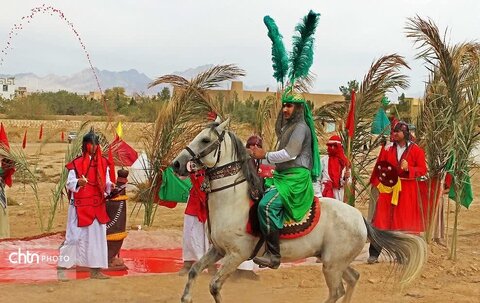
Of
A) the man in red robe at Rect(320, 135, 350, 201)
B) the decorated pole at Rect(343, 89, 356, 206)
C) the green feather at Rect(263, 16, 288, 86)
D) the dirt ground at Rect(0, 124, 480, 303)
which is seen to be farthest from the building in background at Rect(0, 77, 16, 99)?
the green feather at Rect(263, 16, 288, 86)

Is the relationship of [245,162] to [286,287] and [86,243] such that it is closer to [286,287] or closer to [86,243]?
[286,287]

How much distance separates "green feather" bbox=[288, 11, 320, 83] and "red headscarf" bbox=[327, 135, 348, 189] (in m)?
3.78

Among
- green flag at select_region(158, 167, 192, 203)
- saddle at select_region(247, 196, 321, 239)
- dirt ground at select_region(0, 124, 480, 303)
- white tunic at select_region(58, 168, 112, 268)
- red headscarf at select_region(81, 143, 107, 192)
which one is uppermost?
red headscarf at select_region(81, 143, 107, 192)

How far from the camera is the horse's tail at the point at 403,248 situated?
7.48 meters

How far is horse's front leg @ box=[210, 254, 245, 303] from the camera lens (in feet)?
21.7

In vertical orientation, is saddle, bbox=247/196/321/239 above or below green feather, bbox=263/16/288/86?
below

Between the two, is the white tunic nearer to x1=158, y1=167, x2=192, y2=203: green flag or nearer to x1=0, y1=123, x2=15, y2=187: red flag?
x1=158, y1=167, x2=192, y2=203: green flag

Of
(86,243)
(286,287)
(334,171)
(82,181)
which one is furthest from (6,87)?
(286,287)

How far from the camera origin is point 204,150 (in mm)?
6562

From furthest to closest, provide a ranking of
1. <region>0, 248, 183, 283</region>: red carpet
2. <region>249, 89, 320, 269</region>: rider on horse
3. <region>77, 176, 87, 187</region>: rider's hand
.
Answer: <region>0, 248, 183, 283</region>: red carpet → <region>77, 176, 87, 187</region>: rider's hand → <region>249, 89, 320, 269</region>: rider on horse

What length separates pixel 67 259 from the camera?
29.2 ft

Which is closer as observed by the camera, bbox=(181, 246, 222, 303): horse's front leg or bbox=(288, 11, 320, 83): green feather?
bbox=(181, 246, 222, 303): horse's front leg

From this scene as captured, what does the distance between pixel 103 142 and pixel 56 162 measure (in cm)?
1971

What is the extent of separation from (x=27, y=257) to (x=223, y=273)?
455 cm
